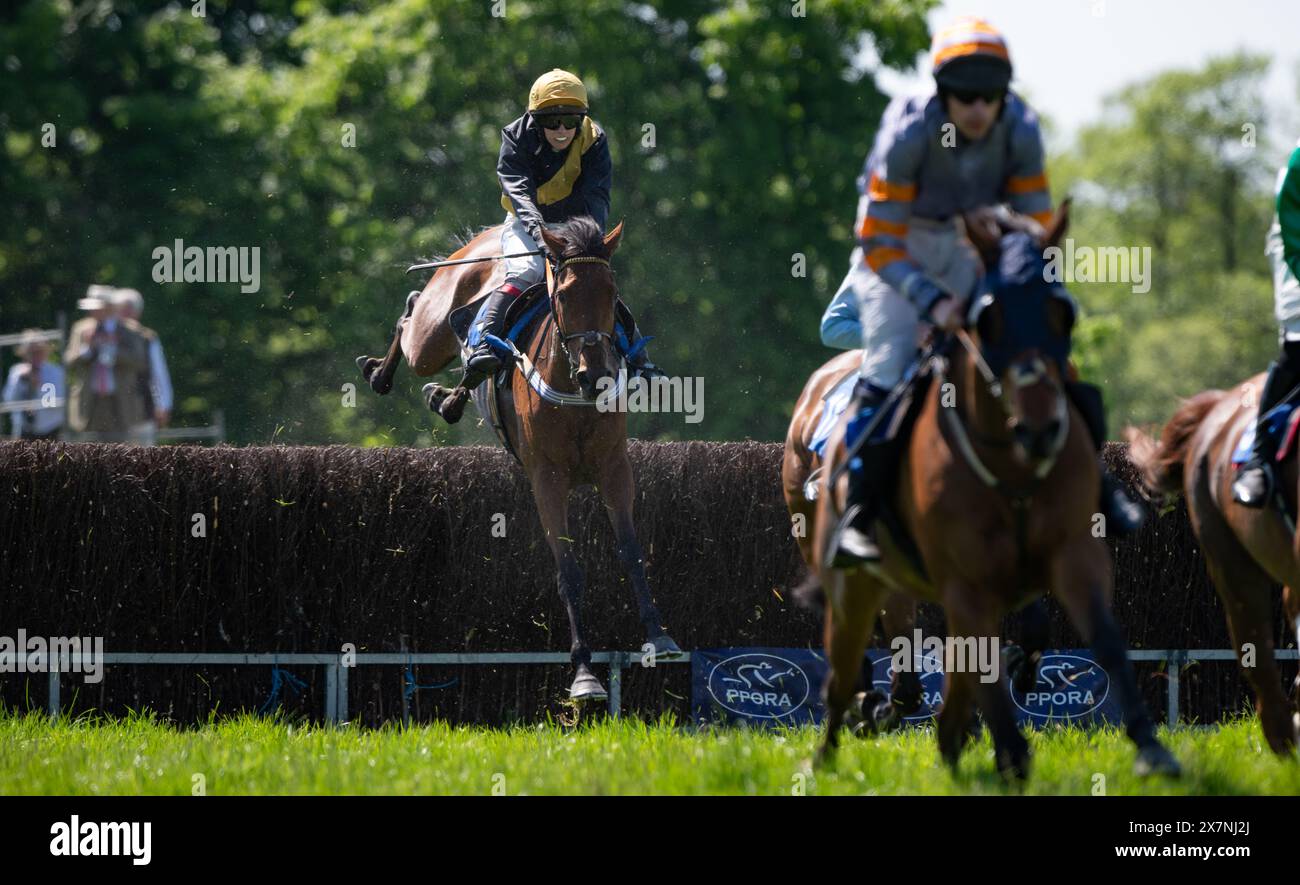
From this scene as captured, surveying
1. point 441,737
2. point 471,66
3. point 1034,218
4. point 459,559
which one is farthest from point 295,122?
point 1034,218

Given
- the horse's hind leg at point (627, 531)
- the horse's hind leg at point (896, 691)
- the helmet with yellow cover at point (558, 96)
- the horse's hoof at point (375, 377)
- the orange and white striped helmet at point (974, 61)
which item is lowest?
the horse's hind leg at point (896, 691)

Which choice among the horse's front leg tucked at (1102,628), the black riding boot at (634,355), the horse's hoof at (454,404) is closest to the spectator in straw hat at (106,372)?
the horse's hoof at (454,404)

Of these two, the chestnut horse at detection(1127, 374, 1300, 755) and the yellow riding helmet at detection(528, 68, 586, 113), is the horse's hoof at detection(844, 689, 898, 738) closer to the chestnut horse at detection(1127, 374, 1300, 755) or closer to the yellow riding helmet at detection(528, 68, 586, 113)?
the chestnut horse at detection(1127, 374, 1300, 755)

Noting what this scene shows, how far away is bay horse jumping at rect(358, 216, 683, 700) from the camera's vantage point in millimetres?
9750

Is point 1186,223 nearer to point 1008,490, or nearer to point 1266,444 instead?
point 1266,444

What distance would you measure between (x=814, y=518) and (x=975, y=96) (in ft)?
10.0

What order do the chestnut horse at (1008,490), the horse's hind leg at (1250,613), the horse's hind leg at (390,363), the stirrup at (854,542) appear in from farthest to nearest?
the horse's hind leg at (390,363)
the horse's hind leg at (1250,613)
the stirrup at (854,542)
the chestnut horse at (1008,490)

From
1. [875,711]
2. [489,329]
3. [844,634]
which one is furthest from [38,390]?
[844,634]

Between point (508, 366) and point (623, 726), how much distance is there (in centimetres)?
253

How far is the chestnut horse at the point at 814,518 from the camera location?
8531 millimetres

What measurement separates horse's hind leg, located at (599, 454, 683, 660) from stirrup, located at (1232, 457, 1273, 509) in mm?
3470

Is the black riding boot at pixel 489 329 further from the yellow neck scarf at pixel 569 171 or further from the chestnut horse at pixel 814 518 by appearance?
the chestnut horse at pixel 814 518

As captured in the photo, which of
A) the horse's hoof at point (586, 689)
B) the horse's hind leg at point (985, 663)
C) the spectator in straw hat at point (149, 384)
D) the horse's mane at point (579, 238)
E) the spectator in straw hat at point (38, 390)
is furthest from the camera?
the spectator in straw hat at point (38, 390)

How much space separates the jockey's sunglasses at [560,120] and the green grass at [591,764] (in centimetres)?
378
